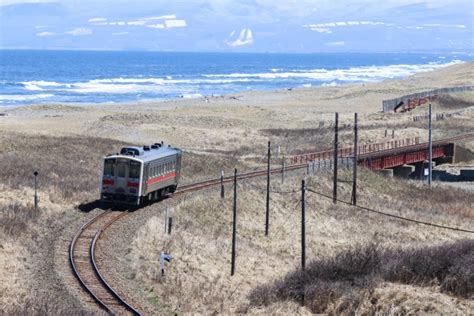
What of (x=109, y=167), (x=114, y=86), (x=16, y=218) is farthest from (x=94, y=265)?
(x=114, y=86)

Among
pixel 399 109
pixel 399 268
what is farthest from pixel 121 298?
pixel 399 109

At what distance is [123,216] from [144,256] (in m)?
5.61

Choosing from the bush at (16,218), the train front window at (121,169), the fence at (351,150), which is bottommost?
the fence at (351,150)

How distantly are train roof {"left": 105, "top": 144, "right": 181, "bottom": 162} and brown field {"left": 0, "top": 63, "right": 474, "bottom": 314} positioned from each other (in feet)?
6.41

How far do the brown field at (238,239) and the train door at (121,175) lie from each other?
1177mm

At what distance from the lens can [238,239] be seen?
1438 inches

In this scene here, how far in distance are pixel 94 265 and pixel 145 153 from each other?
1056 centimetres

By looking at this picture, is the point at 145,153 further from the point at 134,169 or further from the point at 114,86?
the point at 114,86

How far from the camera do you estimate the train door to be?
115ft

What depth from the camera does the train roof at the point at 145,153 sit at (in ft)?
116

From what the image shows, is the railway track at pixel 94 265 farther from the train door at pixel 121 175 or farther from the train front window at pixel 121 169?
the train front window at pixel 121 169

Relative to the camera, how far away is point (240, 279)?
29.1 meters

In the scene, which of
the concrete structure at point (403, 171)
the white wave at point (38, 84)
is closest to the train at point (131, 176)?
the concrete structure at point (403, 171)

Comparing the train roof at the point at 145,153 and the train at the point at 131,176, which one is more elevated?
the train roof at the point at 145,153
